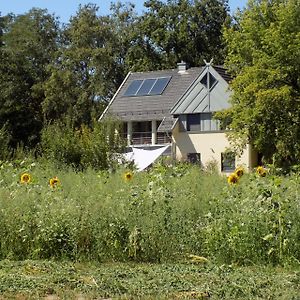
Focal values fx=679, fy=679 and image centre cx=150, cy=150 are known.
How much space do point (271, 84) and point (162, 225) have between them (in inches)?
1000

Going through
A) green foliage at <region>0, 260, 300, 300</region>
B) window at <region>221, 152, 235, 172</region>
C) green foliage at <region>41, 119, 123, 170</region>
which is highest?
green foliage at <region>41, 119, 123, 170</region>

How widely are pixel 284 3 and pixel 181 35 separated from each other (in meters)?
21.0

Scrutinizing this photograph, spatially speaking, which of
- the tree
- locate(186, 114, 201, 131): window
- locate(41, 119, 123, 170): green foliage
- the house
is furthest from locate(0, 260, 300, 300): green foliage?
locate(186, 114, 201, 131): window

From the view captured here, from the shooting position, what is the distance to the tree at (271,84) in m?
32.6

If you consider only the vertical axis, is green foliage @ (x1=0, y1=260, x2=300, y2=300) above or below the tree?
below

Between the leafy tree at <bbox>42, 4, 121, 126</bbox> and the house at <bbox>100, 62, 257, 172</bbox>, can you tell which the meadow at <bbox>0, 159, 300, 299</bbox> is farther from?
the leafy tree at <bbox>42, 4, 121, 126</bbox>

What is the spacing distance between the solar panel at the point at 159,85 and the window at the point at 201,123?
160 inches

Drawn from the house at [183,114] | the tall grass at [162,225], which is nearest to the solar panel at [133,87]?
the house at [183,114]

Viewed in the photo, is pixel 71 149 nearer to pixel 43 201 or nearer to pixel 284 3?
pixel 284 3

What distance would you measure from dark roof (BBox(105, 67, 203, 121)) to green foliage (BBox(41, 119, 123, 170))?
15841mm

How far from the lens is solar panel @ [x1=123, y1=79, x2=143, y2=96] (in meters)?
47.3

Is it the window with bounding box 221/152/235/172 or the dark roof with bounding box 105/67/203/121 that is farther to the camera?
the dark roof with bounding box 105/67/203/121

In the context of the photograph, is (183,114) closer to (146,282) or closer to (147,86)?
(147,86)

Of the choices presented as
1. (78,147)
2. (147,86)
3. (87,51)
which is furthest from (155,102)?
(78,147)
